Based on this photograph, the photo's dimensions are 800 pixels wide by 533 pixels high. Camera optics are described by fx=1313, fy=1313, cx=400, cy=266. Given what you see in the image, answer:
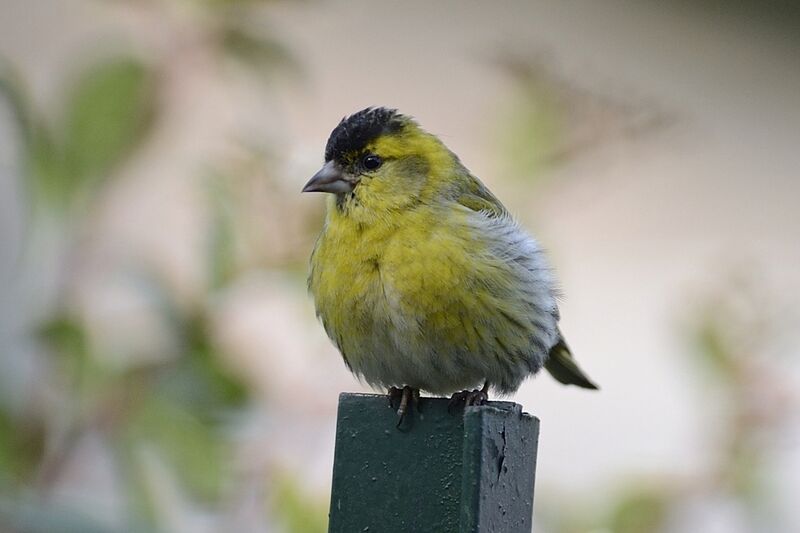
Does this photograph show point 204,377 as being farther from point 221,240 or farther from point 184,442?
point 221,240

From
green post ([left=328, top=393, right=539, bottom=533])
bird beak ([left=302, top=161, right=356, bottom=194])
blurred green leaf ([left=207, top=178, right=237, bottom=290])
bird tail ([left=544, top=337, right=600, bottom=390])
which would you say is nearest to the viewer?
green post ([left=328, top=393, right=539, bottom=533])

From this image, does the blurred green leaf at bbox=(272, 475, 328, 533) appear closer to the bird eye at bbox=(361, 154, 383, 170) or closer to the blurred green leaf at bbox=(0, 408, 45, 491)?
the blurred green leaf at bbox=(0, 408, 45, 491)

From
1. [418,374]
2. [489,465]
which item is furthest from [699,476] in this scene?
[489,465]

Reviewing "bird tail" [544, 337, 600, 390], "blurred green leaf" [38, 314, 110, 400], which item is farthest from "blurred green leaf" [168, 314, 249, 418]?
"bird tail" [544, 337, 600, 390]

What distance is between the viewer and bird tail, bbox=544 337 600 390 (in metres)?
3.28

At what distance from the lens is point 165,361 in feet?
8.23

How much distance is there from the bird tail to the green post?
1462 mm

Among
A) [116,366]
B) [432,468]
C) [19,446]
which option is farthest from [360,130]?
[432,468]

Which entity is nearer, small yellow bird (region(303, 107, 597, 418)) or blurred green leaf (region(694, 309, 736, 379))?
small yellow bird (region(303, 107, 597, 418))

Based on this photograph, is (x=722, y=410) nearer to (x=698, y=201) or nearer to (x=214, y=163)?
(x=214, y=163)

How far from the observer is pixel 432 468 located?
1712mm

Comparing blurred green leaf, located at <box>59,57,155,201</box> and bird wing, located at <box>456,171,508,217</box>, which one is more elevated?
bird wing, located at <box>456,171,508,217</box>

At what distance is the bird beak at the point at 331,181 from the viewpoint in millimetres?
2777

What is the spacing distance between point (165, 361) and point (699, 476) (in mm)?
1197
